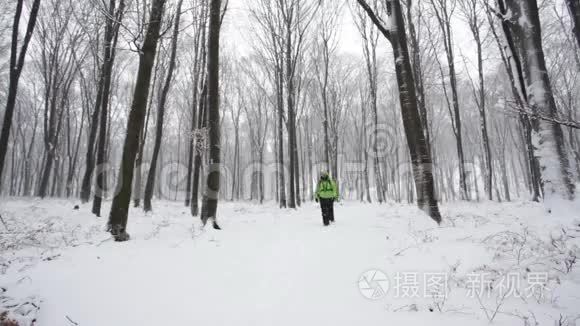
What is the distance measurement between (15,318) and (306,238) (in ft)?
12.9

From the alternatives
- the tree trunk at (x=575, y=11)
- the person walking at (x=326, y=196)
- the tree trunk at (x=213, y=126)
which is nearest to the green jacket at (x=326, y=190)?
the person walking at (x=326, y=196)

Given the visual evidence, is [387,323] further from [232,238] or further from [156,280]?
[232,238]

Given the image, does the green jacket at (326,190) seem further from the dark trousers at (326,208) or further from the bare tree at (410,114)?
the bare tree at (410,114)

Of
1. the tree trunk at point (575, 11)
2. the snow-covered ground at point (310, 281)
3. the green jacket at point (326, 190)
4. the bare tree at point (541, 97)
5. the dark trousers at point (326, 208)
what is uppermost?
the tree trunk at point (575, 11)

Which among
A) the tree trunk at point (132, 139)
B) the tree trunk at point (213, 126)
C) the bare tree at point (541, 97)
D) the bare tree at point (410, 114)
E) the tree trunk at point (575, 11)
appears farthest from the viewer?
the tree trunk at point (213, 126)

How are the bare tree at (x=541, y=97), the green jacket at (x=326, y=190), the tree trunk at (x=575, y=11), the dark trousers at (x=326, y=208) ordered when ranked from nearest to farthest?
the bare tree at (x=541, y=97)
the tree trunk at (x=575, y=11)
the dark trousers at (x=326, y=208)
the green jacket at (x=326, y=190)

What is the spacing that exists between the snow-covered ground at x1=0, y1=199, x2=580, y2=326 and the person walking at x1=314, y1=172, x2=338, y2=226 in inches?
102

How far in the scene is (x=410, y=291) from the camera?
2.45 meters

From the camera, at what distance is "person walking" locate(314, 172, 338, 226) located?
6.88m

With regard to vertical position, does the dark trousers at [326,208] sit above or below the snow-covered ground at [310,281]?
above

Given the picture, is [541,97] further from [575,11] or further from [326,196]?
[326,196]

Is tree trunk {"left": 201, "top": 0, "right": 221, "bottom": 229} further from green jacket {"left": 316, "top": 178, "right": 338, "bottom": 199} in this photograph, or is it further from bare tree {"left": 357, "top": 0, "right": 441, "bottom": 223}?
bare tree {"left": 357, "top": 0, "right": 441, "bottom": 223}

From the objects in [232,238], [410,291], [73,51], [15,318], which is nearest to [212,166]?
[232,238]

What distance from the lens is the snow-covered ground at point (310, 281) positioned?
2.09 m
